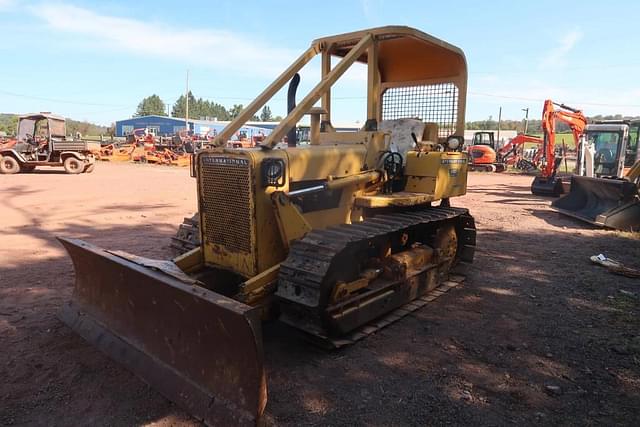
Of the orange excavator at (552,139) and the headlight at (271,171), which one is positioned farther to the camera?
the orange excavator at (552,139)

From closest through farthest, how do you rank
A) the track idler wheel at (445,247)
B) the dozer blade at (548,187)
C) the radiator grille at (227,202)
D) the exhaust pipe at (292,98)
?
the radiator grille at (227,202) → the exhaust pipe at (292,98) → the track idler wheel at (445,247) → the dozer blade at (548,187)

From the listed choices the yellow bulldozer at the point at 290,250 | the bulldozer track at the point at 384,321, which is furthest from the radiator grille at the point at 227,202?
the bulldozer track at the point at 384,321

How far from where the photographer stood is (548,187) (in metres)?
15.8

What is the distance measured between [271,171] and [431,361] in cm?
214

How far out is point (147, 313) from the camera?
12.1ft

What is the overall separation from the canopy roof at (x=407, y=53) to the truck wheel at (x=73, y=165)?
17332 millimetres

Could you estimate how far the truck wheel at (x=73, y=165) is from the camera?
1984 cm

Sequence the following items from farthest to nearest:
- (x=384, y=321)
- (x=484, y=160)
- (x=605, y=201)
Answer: (x=484, y=160), (x=605, y=201), (x=384, y=321)

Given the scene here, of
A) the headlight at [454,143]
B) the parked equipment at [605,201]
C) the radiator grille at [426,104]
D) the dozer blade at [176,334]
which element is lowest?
the dozer blade at [176,334]

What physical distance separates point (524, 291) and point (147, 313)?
4.39 metres

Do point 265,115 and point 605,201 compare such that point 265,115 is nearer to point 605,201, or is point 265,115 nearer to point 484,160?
point 484,160

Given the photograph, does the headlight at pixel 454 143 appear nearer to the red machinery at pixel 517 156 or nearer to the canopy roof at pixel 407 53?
the canopy roof at pixel 407 53

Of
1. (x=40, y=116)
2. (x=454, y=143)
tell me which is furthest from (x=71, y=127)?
(x=454, y=143)

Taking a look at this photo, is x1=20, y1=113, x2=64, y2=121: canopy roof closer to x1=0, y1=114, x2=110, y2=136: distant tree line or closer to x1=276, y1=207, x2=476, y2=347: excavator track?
x1=276, y1=207, x2=476, y2=347: excavator track
